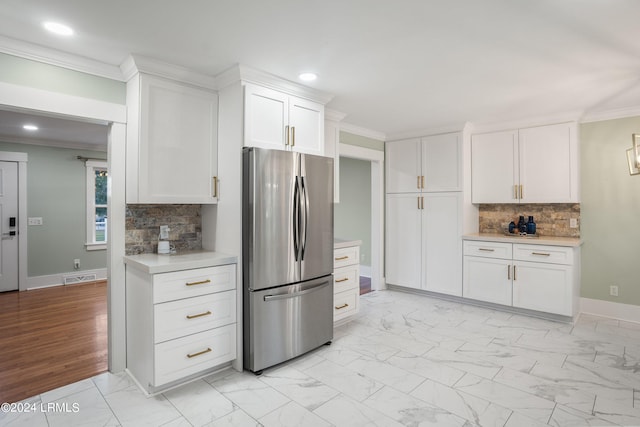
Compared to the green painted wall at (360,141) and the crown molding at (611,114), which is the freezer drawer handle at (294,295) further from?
the crown molding at (611,114)

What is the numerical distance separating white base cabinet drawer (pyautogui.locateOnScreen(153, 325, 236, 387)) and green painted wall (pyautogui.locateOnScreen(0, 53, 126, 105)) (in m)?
1.89

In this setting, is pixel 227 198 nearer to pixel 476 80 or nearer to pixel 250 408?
pixel 250 408

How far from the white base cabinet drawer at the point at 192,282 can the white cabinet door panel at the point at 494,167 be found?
11.4 feet

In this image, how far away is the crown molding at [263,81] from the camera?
8.87 ft

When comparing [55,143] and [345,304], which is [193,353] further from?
[55,143]

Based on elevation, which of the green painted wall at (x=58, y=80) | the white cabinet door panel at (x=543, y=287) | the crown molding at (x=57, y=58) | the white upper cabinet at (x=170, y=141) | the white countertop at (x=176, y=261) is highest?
the crown molding at (x=57, y=58)

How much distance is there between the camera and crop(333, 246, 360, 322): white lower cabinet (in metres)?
3.60

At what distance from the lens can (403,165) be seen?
5055 mm

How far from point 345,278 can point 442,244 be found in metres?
1.70

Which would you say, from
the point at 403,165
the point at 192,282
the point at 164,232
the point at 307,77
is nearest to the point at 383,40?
the point at 307,77

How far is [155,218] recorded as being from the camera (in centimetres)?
293

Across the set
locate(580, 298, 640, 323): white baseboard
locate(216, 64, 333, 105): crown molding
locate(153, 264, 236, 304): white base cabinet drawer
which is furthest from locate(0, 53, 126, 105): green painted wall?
locate(580, 298, 640, 323): white baseboard

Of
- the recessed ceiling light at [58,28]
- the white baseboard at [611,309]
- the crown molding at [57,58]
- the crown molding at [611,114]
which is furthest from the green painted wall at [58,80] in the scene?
the white baseboard at [611,309]

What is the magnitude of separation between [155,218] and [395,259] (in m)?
3.42
